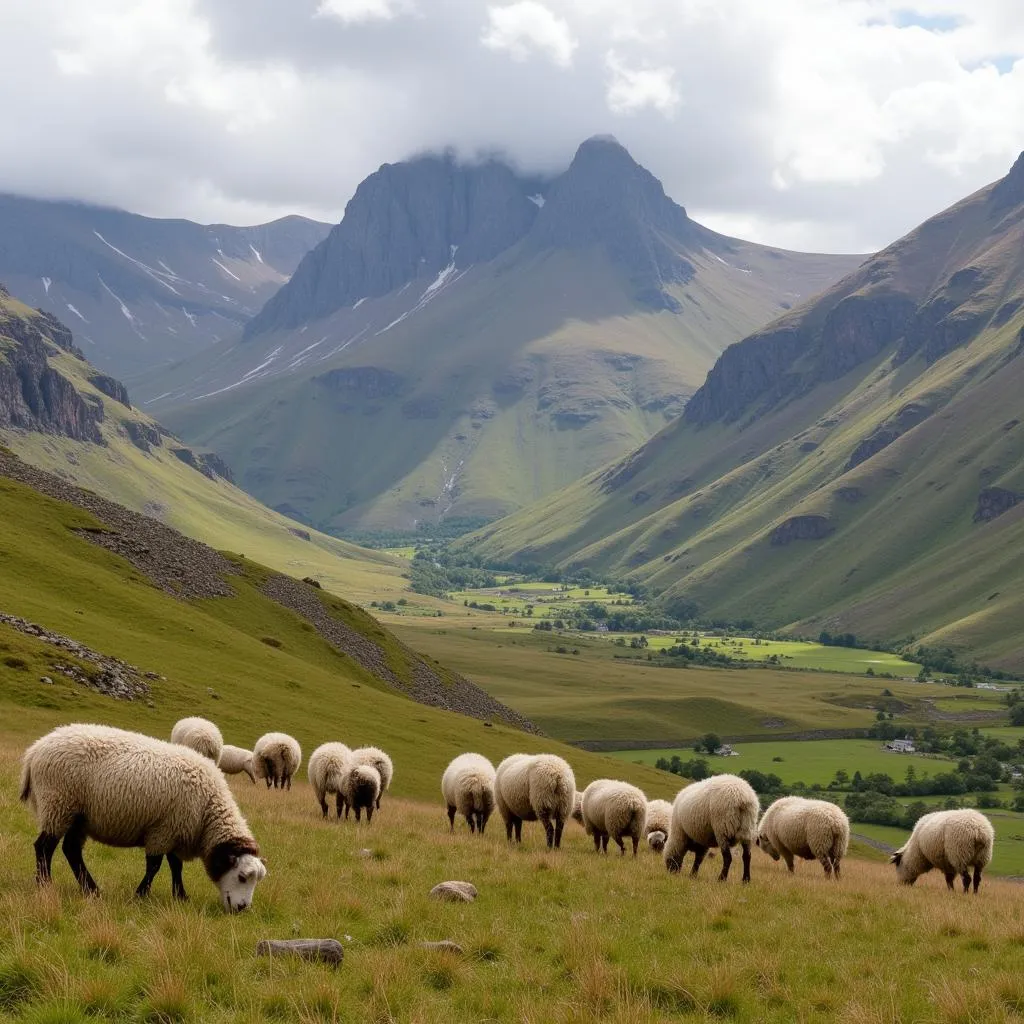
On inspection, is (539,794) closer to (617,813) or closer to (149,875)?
(617,813)

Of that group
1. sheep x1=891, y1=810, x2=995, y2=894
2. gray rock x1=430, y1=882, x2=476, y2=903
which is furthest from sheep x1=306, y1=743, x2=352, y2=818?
sheep x1=891, y1=810, x2=995, y2=894

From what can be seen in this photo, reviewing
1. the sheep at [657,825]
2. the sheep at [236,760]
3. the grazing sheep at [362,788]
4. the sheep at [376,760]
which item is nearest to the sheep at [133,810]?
the grazing sheep at [362,788]

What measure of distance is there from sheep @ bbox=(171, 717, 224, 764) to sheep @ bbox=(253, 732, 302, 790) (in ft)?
10.7

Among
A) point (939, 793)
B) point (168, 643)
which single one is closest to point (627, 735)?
point (939, 793)

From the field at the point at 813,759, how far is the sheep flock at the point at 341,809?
114990 mm

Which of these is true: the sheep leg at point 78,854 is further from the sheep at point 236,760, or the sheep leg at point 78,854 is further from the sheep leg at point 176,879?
the sheep at point 236,760

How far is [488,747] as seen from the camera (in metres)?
86.2

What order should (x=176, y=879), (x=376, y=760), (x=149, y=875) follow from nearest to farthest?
(x=149, y=875)
(x=176, y=879)
(x=376, y=760)

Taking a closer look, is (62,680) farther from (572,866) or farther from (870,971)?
(870,971)

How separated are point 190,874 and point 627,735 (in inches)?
6158

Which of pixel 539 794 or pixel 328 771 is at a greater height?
pixel 539 794

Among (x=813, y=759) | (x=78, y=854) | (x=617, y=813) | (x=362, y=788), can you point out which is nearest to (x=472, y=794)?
(x=362, y=788)

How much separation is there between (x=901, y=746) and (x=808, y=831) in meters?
170

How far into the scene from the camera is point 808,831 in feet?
110
